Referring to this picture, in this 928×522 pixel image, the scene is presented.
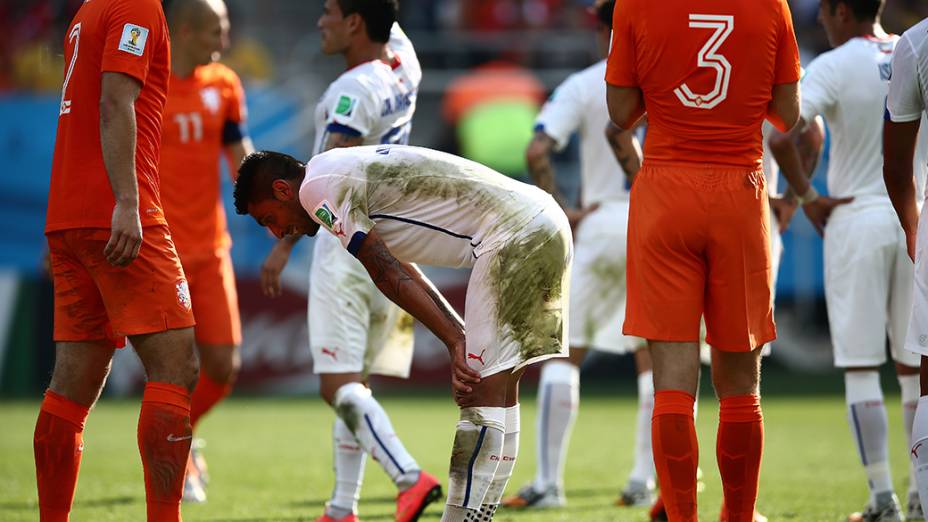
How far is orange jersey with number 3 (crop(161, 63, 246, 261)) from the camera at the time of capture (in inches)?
296

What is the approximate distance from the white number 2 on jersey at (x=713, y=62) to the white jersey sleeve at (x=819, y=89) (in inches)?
68.2

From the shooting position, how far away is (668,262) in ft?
15.2

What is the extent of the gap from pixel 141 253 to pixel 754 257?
238 cm

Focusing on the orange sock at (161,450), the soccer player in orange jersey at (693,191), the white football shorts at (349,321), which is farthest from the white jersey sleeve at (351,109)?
the orange sock at (161,450)

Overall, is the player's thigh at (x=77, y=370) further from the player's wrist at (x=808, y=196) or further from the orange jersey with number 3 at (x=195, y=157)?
the player's wrist at (x=808, y=196)

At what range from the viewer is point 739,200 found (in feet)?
15.2

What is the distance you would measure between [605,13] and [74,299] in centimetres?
356

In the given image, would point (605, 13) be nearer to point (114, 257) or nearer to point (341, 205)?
point (341, 205)

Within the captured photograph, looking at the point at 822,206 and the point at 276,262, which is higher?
the point at 822,206

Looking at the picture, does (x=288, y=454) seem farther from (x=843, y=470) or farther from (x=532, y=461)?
(x=843, y=470)

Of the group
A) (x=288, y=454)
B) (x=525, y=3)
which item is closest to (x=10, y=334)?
(x=288, y=454)

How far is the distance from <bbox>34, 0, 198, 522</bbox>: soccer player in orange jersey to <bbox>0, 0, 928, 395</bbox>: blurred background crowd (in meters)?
9.20

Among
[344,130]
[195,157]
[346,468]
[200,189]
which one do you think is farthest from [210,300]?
[344,130]

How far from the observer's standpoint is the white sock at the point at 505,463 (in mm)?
4719
